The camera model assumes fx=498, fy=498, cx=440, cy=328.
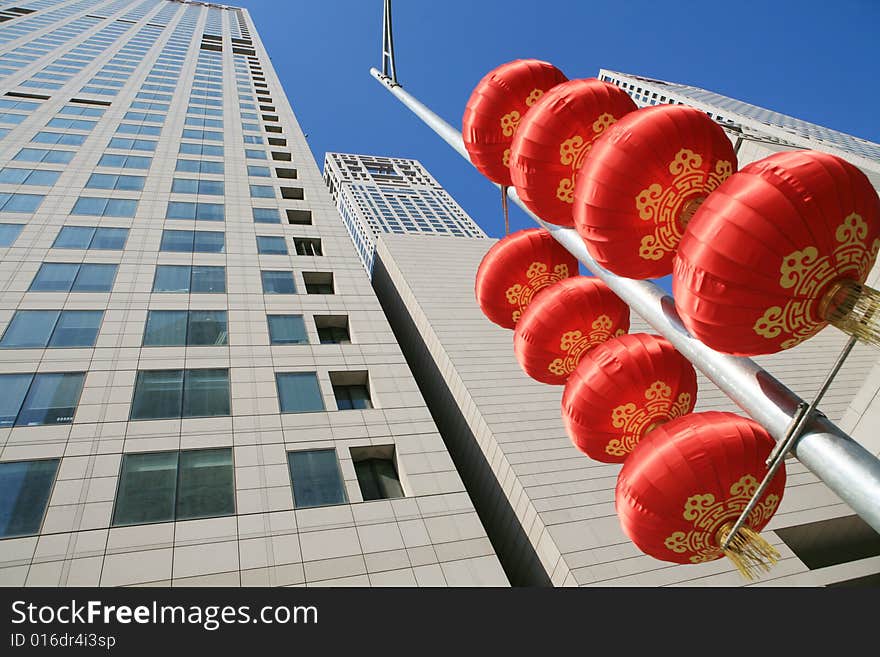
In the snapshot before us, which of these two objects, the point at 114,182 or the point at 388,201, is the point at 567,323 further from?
the point at 388,201

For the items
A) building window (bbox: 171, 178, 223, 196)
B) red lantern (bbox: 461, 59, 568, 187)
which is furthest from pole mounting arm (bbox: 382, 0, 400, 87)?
building window (bbox: 171, 178, 223, 196)

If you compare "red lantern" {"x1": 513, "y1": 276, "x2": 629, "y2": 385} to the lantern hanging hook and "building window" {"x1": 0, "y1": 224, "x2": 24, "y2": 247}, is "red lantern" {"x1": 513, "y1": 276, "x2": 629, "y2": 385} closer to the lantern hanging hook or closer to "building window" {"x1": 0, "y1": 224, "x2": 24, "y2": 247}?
the lantern hanging hook

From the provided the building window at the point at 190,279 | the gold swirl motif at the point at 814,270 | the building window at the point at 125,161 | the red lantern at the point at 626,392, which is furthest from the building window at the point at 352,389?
the building window at the point at 125,161

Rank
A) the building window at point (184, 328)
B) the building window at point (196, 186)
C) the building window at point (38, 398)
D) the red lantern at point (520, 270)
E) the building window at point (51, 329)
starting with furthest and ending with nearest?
1. the building window at point (196, 186)
2. the building window at point (184, 328)
3. the building window at point (51, 329)
4. the building window at point (38, 398)
5. the red lantern at point (520, 270)

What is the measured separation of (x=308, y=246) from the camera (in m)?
21.8

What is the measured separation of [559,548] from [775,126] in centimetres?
9451

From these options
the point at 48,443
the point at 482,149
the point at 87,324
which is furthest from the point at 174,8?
the point at 482,149

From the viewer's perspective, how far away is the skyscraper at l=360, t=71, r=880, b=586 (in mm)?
14625

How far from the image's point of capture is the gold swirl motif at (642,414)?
464 centimetres

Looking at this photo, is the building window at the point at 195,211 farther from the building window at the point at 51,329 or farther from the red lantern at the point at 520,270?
the red lantern at the point at 520,270

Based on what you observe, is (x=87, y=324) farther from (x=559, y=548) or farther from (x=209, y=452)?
(x=559, y=548)

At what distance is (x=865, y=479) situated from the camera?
8.35 ft

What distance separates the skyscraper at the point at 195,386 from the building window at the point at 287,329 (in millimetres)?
81

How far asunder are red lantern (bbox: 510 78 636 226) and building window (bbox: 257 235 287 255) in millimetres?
17290
